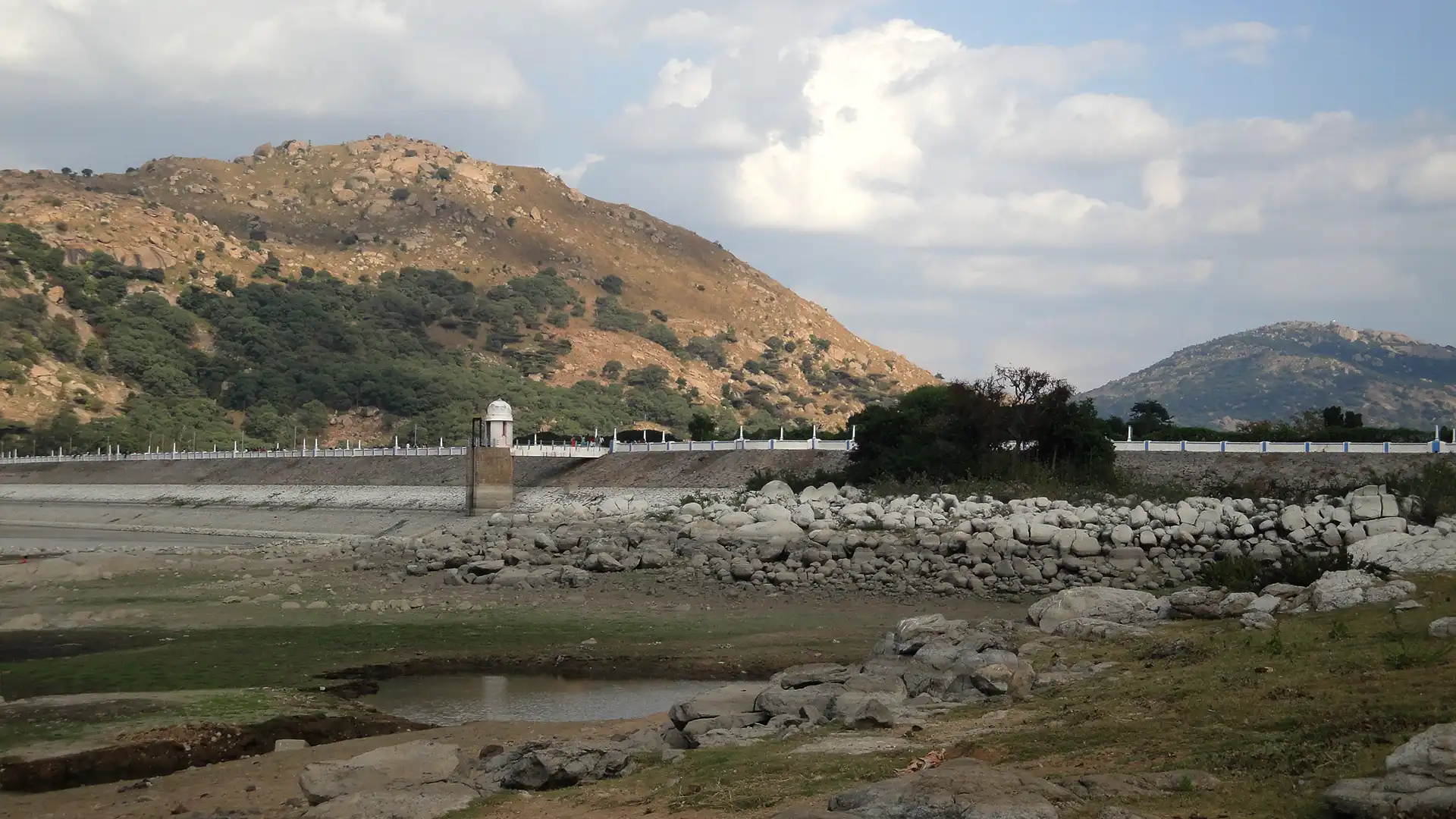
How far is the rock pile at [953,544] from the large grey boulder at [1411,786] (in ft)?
57.9

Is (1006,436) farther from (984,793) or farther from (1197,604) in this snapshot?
(984,793)

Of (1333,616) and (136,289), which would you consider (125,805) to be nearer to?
(1333,616)

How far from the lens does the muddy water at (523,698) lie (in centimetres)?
1731

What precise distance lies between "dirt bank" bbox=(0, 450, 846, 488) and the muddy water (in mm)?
33613

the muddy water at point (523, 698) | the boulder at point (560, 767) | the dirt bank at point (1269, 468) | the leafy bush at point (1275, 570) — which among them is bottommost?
Answer: the muddy water at point (523, 698)

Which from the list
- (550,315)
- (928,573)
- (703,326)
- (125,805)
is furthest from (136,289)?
(125,805)

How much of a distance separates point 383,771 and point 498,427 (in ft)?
163

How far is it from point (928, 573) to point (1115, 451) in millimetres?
17949

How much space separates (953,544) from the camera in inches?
1225

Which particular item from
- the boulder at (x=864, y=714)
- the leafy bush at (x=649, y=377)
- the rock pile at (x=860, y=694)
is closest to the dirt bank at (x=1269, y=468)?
the rock pile at (x=860, y=694)

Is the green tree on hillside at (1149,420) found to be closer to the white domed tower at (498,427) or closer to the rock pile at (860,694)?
the white domed tower at (498,427)

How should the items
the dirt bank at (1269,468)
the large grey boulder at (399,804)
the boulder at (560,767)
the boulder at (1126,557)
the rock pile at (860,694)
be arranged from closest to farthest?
the large grey boulder at (399,804)
the boulder at (560,767)
the rock pile at (860,694)
the boulder at (1126,557)
the dirt bank at (1269,468)

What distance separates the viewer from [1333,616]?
1566 cm

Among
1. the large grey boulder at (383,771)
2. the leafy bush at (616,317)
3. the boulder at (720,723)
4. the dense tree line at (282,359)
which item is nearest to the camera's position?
the large grey boulder at (383,771)
